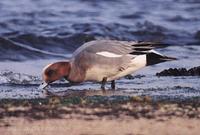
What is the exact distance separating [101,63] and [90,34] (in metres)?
5.73

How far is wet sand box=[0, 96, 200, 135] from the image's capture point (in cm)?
604

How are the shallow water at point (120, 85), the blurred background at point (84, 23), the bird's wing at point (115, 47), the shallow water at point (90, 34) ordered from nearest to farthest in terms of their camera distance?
the shallow water at point (120, 85) → the bird's wing at point (115, 47) → the shallow water at point (90, 34) → the blurred background at point (84, 23)

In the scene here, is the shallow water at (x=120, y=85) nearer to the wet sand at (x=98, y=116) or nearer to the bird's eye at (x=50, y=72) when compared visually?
the bird's eye at (x=50, y=72)

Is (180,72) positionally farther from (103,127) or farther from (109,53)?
(103,127)

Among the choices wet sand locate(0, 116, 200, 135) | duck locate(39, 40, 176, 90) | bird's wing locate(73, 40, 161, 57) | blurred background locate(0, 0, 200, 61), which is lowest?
wet sand locate(0, 116, 200, 135)

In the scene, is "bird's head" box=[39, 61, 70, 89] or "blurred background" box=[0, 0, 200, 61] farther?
"blurred background" box=[0, 0, 200, 61]

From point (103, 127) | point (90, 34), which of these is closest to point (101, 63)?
point (103, 127)

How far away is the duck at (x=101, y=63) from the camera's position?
859cm

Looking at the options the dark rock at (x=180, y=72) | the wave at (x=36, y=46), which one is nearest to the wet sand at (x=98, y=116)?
the dark rock at (x=180, y=72)

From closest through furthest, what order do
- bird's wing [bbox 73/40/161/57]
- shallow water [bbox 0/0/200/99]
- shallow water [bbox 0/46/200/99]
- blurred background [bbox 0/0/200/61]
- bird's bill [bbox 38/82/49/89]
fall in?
shallow water [bbox 0/46/200/99] < bird's bill [bbox 38/82/49/89] < bird's wing [bbox 73/40/161/57] < shallow water [bbox 0/0/200/99] < blurred background [bbox 0/0/200/61]

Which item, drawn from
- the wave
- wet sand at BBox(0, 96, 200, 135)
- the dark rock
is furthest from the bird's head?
the wave

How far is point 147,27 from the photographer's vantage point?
15148 mm

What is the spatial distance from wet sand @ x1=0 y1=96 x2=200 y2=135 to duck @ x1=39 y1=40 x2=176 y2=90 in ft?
3.46

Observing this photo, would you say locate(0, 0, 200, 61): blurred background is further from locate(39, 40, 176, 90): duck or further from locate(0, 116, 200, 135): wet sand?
locate(0, 116, 200, 135): wet sand
